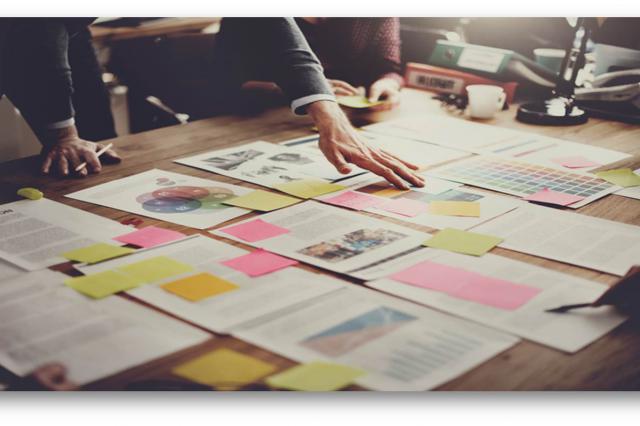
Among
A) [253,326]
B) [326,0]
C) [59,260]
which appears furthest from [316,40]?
[253,326]

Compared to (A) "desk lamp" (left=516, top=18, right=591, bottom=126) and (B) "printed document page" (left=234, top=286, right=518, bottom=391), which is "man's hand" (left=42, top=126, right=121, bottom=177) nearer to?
(B) "printed document page" (left=234, top=286, right=518, bottom=391)

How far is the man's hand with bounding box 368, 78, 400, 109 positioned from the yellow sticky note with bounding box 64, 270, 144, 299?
4.16 ft

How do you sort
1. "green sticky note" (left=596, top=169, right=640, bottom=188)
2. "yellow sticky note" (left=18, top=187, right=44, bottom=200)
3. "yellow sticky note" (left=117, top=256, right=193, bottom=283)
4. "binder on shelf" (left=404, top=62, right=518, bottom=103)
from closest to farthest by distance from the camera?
"yellow sticky note" (left=117, top=256, right=193, bottom=283) → "yellow sticky note" (left=18, top=187, right=44, bottom=200) → "green sticky note" (left=596, top=169, right=640, bottom=188) → "binder on shelf" (left=404, top=62, right=518, bottom=103)

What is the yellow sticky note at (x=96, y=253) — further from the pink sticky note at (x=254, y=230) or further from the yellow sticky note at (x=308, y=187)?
the yellow sticky note at (x=308, y=187)

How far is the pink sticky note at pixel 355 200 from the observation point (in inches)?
60.5

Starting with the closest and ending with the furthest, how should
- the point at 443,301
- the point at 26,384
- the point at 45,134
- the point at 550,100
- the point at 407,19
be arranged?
the point at 26,384, the point at 443,301, the point at 45,134, the point at 550,100, the point at 407,19

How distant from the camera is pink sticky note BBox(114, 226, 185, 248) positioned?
1.35 m

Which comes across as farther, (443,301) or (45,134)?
(45,134)

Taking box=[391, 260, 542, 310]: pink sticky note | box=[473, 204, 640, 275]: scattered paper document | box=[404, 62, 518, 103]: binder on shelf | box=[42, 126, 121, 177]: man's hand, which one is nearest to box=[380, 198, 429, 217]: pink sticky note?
box=[473, 204, 640, 275]: scattered paper document

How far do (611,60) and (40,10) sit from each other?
5.45 ft

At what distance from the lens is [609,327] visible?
42.4 inches

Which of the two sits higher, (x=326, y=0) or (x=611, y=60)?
(x=326, y=0)

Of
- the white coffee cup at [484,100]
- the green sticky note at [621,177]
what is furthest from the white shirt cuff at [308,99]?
the green sticky note at [621,177]

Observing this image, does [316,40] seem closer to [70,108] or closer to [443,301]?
[70,108]
